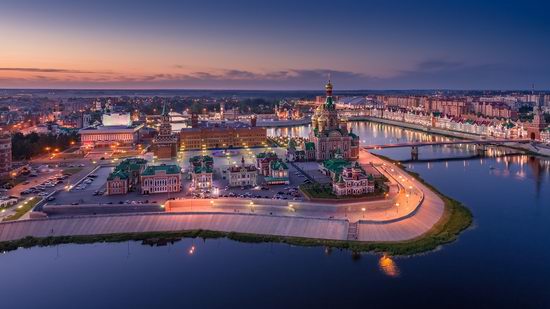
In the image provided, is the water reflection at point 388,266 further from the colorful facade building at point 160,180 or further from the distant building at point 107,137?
the distant building at point 107,137

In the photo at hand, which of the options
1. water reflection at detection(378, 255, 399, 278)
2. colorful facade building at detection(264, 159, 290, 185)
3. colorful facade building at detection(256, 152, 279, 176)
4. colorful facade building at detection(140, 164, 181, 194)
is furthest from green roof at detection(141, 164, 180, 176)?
water reflection at detection(378, 255, 399, 278)

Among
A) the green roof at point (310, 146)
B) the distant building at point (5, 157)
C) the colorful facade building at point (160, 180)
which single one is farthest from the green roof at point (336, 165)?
the distant building at point (5, 157)

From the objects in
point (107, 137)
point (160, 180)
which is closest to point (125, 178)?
point (160, 180)

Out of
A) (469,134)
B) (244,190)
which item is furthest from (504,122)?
(244,190)

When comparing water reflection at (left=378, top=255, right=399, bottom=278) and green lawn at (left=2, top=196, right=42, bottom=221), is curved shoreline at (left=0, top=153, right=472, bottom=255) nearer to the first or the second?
water reflection at (left=378, top=255, right=399, bottom=278)

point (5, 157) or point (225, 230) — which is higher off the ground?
point (5, 157)

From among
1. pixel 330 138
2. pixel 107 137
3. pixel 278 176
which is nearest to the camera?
pixel 278 176

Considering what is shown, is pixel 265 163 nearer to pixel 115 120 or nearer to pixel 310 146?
pixel 310 146
